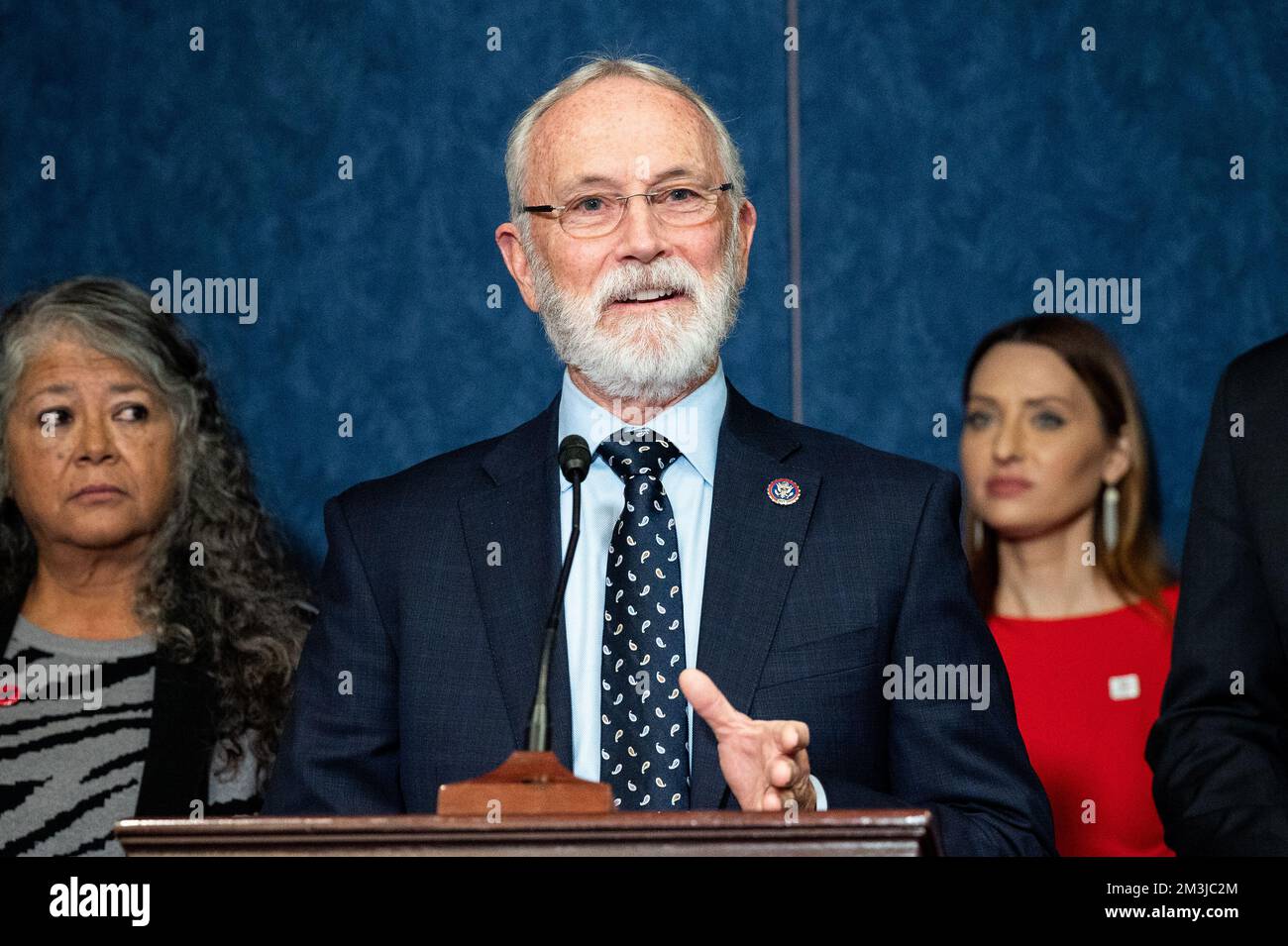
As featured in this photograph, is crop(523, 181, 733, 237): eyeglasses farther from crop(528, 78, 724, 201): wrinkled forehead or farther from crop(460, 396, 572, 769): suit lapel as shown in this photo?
crop(460, 396, 572, 769): suit lapel

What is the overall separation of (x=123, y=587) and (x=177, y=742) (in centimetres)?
37

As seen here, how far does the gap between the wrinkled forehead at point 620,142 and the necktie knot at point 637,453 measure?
36 cm

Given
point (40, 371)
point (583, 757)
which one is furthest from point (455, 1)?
point (583, 757)

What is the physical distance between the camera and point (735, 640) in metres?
2.30

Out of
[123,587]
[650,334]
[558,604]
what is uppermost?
[650,334]

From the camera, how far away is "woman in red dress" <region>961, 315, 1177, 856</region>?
297 cm

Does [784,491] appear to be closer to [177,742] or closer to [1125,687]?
[1125,687]

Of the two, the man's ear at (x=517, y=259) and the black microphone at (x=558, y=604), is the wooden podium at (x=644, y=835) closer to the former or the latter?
the black microphone at (x=558, y=604)

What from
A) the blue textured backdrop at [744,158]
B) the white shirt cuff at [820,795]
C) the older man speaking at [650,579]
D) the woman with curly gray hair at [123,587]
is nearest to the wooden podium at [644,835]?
the white shirt cuff at [820,795]

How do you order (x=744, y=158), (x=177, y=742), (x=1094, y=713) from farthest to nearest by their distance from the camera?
(x=744, y=158), (x=1094, y=713), (x=177, y=742)

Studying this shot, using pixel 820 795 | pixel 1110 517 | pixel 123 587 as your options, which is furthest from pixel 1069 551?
pixel 123 587

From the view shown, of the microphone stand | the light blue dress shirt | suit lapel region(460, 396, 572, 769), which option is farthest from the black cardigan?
the microphone stand
